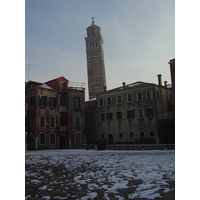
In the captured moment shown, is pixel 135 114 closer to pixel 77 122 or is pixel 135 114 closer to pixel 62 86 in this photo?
pixel 77 122

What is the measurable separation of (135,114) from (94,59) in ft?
166

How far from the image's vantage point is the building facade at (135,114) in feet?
79.9

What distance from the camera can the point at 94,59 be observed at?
73.9m

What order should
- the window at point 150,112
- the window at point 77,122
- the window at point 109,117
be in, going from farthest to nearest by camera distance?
the window at point 109,117, the window at point 77,122, the window at point 150,112

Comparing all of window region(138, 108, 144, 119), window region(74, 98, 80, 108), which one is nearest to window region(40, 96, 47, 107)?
window region(74, 98, 80, 108)

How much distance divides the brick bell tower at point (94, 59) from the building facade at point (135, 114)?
42421 millimetres

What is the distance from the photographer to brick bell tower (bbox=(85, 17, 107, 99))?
234 ft

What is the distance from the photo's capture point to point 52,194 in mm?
4027

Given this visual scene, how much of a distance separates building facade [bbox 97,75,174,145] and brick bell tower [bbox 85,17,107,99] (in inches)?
1670

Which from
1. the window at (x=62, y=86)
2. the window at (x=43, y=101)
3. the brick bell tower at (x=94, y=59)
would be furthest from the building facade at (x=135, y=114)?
the brick bell tower at (x=94, y=59)

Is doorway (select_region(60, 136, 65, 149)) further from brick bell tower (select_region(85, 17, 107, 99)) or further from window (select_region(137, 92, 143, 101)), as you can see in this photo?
brick bell tower (select_region(85, 17, 107, 99))

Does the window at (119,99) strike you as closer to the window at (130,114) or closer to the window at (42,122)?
the window at (130,114)
